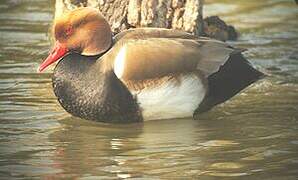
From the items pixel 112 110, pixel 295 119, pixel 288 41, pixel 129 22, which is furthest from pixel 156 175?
pixel 288 41

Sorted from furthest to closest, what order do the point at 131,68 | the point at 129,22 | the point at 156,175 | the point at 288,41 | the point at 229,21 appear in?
the point at 229,21, the point at 288,41, the point at 129,22, the point at 131,68, the point at 156,175

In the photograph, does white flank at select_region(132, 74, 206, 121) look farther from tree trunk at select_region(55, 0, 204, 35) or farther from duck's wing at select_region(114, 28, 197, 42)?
tree trunk at select_region(55, 0, 204, 35)

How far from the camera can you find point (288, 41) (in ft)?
31.3

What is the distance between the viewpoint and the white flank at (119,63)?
6324 millimetres

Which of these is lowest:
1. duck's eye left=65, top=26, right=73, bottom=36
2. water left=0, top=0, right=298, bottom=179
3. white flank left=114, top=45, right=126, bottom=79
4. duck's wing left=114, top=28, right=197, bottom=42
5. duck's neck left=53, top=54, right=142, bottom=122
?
water left=0, top=0, right=298, bottom=179

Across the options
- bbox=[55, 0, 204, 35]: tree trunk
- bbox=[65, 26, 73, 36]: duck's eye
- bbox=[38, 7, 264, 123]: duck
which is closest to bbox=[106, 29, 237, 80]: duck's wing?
bbox=[38, 7, 264, 123]: duck

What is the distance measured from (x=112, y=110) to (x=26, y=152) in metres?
0.81

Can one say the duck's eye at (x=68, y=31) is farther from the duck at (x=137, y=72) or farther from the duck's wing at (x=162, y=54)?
the duck's wing at (x=162, y=54)

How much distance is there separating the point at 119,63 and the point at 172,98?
1.49 ft

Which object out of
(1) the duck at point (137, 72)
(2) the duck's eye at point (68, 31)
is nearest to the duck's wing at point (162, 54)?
(1) the duck at point (137, 72)

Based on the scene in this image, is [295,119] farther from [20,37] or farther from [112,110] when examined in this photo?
[20,37]

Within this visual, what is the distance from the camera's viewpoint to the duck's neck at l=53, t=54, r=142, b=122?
632 cm

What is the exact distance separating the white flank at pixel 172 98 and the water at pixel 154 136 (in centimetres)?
9

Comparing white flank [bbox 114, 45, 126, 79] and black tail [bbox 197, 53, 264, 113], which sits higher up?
white flank [bbox 114, 45, 126, 79]
